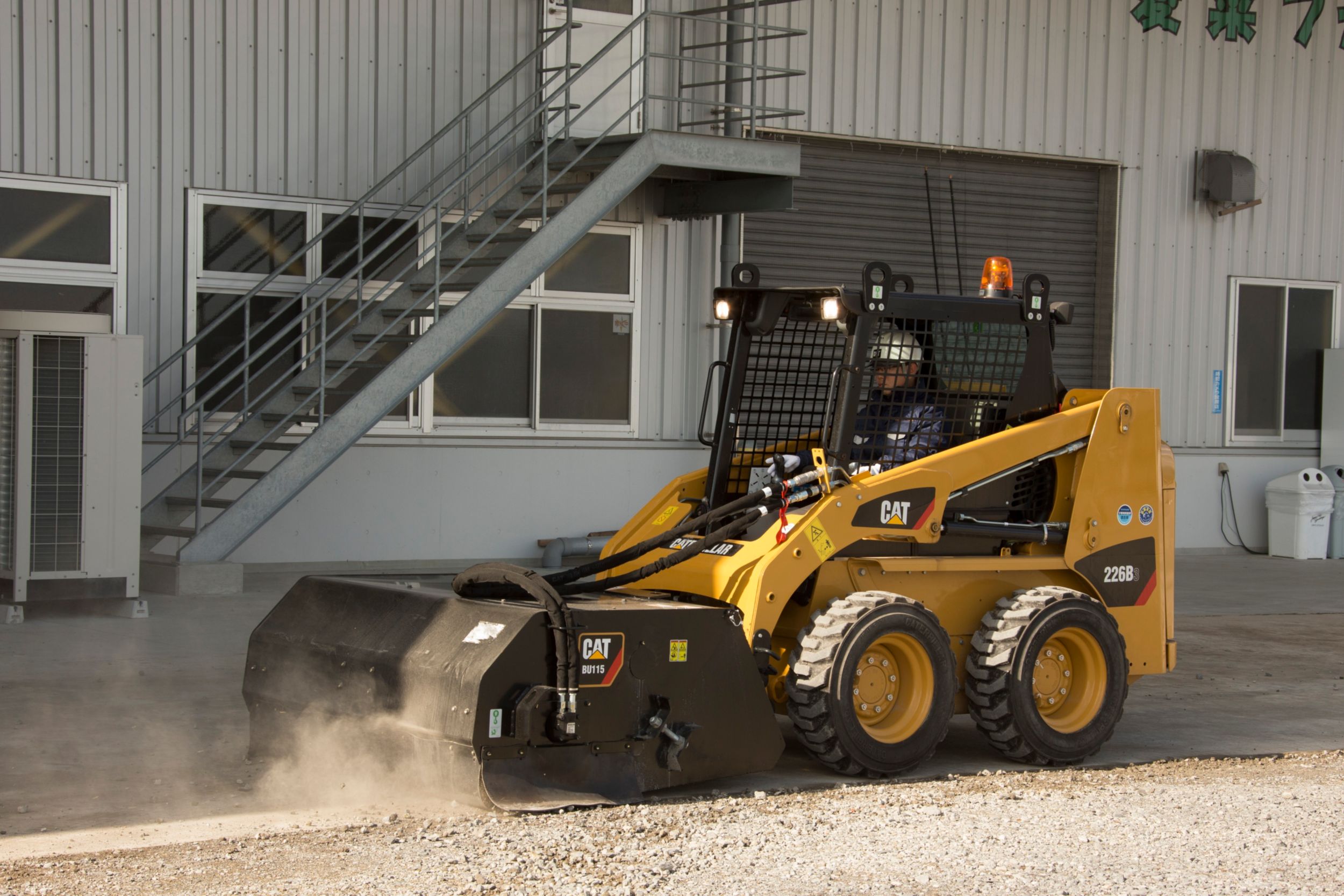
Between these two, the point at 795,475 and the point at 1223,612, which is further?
the point at 1223,612

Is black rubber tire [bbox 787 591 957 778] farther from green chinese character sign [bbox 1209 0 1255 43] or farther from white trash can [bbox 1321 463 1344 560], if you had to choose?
green chinese character sign [bbox 1209 0 1255 43]

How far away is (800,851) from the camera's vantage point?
18.0 ft

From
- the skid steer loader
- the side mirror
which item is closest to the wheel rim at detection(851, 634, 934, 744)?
the skid steer loader

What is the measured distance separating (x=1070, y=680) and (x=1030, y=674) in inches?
18.4

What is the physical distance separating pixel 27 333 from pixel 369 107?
13.5ft

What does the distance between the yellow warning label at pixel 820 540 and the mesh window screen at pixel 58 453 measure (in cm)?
608

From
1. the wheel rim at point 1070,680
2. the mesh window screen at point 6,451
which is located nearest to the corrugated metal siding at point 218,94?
the mesh window screen at point 6,451

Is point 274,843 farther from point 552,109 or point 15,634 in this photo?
point 552,109

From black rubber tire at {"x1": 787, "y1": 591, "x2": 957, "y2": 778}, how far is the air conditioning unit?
5999 millimetres

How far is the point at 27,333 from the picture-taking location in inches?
412

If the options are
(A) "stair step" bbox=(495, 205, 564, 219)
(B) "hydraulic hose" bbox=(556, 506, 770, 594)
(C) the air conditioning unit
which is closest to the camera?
(B) "hydraulic hose" bbox=(556, 506, 770, 594)

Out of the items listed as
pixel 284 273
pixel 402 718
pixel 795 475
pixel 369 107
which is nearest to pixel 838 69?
pixel 369 107

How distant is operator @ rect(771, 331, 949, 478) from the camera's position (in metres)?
7.23

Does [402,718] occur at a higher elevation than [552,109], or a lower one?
lower
